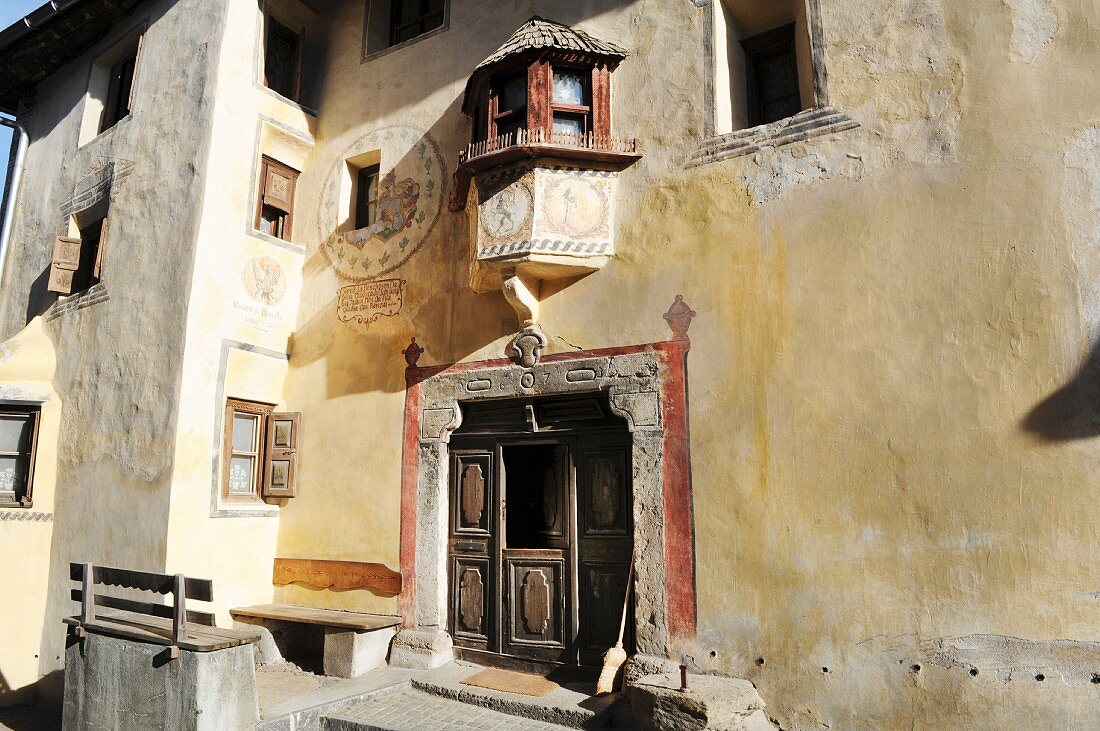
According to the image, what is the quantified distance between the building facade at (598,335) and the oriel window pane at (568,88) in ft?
0.08

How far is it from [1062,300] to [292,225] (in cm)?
708

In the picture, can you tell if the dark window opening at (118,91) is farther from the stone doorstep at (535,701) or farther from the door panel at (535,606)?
the stone doorstep at (535,701)

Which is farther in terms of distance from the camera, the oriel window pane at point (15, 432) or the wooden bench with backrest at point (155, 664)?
the oriel window pane at point (15, 432)

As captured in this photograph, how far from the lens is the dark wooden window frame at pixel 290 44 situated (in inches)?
330

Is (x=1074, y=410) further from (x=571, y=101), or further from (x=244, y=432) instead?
(x=244, y=432)

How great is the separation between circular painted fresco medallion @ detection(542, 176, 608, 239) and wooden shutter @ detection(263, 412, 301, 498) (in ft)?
11.2

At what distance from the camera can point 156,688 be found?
5.09 m

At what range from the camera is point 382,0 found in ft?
28.2

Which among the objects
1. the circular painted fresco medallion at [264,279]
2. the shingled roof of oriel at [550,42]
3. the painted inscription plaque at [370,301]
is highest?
the shingled roof of oriel at [550,42]

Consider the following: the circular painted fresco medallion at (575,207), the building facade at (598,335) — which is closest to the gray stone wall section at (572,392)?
the building facade at (598,335)

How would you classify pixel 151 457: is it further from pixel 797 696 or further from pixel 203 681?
pixel 797 696

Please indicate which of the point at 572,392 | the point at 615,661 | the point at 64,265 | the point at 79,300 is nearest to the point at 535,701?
the point at 615,661

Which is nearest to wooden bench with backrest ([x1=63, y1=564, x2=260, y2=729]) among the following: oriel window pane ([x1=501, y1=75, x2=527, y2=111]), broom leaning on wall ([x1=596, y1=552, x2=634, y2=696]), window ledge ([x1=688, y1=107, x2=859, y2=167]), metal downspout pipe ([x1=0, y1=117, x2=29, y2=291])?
broom leaning on wall ([x1=596, y1=552, x2=634, y2=696])

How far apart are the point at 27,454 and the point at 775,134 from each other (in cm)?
808
